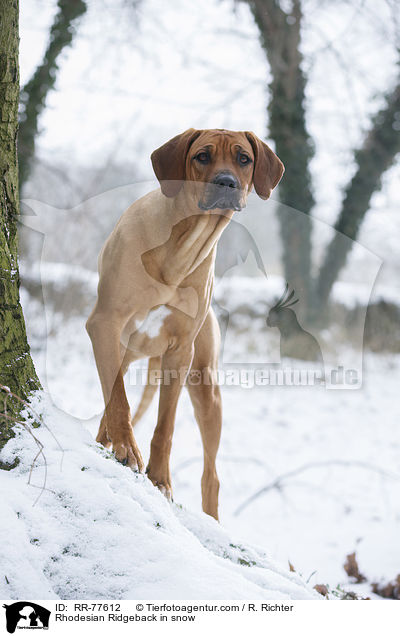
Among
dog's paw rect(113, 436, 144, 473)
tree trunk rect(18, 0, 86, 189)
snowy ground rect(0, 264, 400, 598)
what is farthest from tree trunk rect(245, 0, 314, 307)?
dog's paw rect(113, 436, 144, 473)

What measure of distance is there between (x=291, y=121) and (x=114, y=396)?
11.1ft

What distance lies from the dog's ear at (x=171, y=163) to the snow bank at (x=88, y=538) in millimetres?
739

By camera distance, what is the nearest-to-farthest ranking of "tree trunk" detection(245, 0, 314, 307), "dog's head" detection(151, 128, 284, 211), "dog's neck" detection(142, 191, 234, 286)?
"dog's head" detection(151, 128, 284, 211) → "dog's neck" detection(142, 191, 234, 286) → "tree trunk" detection(245, 0, 314, 307)

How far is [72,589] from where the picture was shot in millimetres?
1116

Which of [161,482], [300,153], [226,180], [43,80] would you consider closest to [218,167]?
[226,180]

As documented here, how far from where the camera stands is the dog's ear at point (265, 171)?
1479 mm

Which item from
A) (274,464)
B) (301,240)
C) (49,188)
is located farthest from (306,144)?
(274,464)

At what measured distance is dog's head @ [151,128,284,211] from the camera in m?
1.45

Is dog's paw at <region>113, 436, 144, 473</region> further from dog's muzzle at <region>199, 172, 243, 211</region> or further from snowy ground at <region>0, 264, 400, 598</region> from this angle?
dog's muzzle at <region>199, 172, 243, 211</region>

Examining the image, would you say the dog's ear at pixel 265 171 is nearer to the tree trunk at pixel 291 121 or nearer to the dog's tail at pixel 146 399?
the dog's tail at pixel 146 399

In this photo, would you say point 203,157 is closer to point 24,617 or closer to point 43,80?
point 24,617

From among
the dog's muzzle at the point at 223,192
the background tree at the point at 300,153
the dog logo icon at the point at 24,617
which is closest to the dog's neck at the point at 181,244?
the dog's muzzle at the point at 223,192

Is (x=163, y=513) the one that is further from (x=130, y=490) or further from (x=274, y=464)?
(x=274, y=464)

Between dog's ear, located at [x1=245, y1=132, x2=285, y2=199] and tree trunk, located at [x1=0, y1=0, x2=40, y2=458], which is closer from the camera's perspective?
tree trunk, located at [x1=0, y1=0, x2=40, y2=458]
